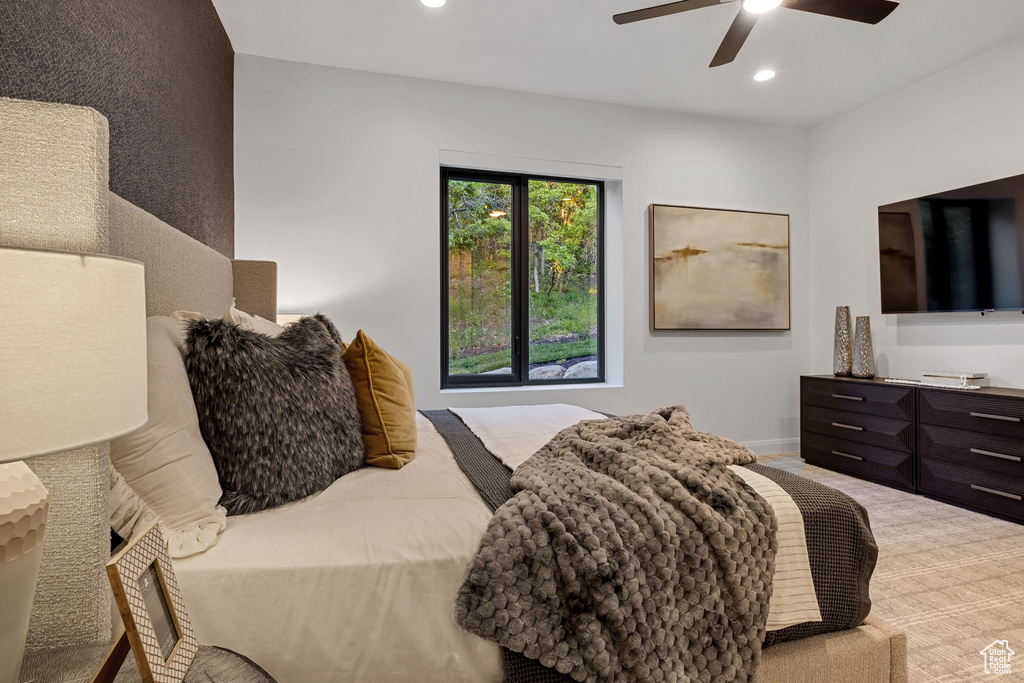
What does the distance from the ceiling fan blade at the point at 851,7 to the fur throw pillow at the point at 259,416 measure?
2321 mm

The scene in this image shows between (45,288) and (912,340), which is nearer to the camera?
(45,288)

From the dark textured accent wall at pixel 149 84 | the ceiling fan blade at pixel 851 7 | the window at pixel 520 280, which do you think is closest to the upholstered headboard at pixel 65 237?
A: the dark textured accent wall at pixel 149 84

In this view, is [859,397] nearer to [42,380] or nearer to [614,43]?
[614,43]

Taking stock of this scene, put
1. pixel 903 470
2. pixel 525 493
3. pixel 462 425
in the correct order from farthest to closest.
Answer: pixel 903 470
pixel 462 425
pixel 525 493

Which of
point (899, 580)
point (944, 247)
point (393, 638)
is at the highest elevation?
point (944, 247)

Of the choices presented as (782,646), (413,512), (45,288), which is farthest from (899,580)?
(45,288)

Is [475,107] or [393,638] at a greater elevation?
[475,107]

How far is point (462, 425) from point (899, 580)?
189 centimetres

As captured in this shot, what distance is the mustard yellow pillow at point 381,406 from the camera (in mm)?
1578

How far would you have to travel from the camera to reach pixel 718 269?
4.11 meters

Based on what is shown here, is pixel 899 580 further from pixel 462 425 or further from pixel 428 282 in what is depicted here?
pixel 428 282

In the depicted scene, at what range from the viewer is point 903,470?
328 cm

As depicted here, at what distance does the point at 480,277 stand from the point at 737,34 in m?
2.15

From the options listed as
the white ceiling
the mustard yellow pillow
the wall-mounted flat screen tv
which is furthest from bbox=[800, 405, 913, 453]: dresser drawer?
the mustard yellow pillow
